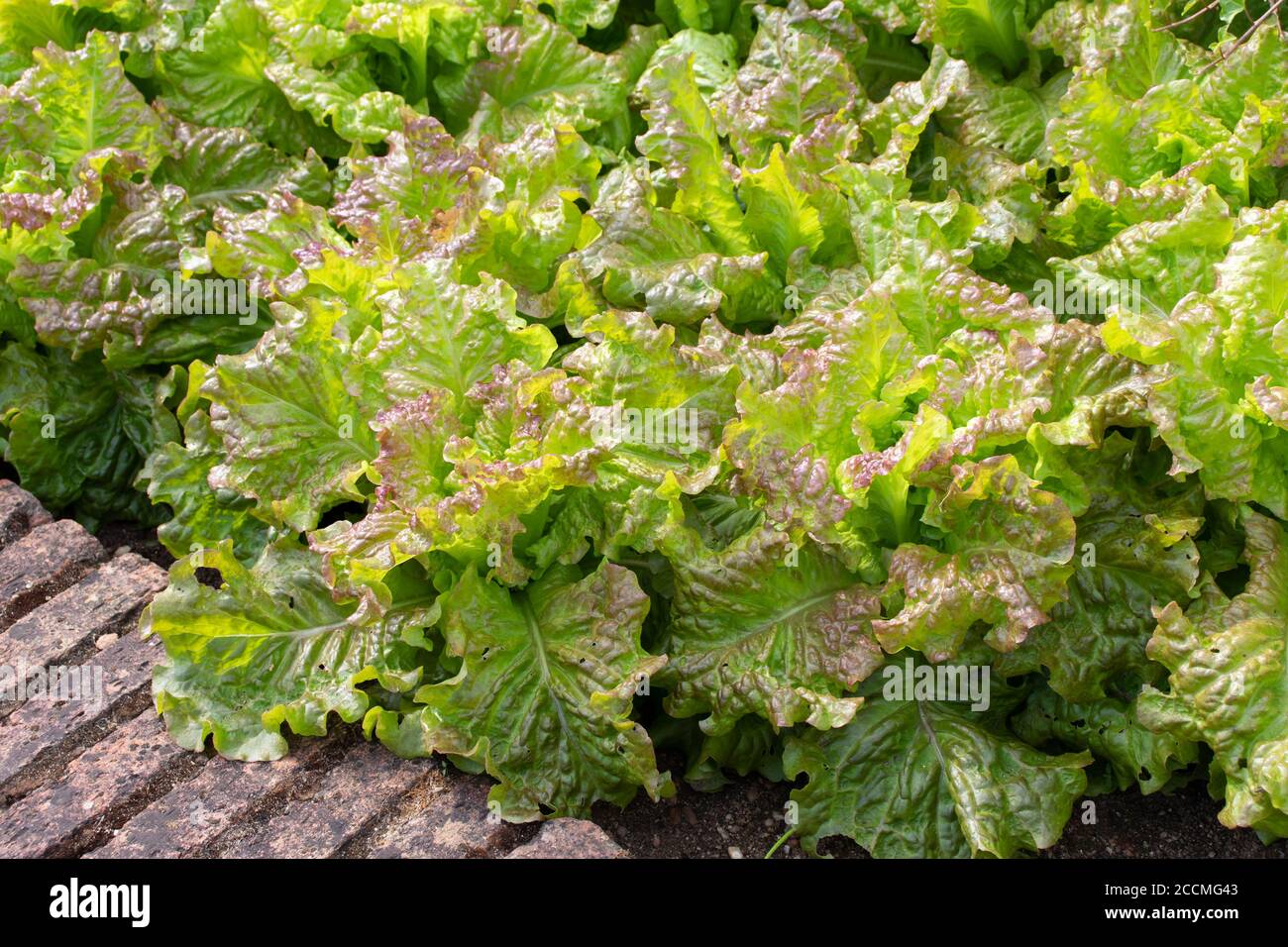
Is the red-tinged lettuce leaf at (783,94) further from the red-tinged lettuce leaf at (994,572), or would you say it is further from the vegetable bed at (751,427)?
the red-tinged lettuce leaf at (994,572)

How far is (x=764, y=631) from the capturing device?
133 inches

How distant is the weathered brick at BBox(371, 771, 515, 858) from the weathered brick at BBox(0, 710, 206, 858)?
599 mm

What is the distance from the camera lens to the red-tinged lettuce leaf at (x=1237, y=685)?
3.02 m

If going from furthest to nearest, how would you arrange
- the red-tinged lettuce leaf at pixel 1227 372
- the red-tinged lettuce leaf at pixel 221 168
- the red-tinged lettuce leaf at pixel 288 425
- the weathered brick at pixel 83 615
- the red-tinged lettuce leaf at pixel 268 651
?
the red-tinged lettuce leaf at pixel 221 168, the red-tinged lettuce leaf at pixel 288 425, the weathered brick at pixel 83 615, the red-tinged lettuce leaf at pixel 268 651, the red-tinged lettuce leaf at pixel 1227 372

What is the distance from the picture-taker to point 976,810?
3.20 meters

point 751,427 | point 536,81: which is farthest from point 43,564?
point 536,81

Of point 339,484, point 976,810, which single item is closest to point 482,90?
point 339,484

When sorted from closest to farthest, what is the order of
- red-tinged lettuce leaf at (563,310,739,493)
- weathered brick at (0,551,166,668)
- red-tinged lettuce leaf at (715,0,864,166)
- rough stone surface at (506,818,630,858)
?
1. rough stone surface at (506,818,630,858)
2. red-tinged lettuce leaf at (563,310,739,493)
3. weathered brick at (0,551,166,668)
4. red-tinged lettuce leaf at (715,0,864,166)

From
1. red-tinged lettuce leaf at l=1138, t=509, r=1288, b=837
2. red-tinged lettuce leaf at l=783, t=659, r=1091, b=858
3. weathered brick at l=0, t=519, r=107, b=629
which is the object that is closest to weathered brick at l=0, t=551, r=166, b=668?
→ weathered brick at l=0, t=519, r=107, b=629

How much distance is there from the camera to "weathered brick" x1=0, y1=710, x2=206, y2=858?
10.1 ft

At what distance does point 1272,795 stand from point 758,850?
3.88ft

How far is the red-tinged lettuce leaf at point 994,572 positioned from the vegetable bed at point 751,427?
0.01 m

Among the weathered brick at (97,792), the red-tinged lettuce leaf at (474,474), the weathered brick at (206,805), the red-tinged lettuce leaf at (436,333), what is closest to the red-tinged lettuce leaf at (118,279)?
the red-tinged lettuce leaf at (436,333)

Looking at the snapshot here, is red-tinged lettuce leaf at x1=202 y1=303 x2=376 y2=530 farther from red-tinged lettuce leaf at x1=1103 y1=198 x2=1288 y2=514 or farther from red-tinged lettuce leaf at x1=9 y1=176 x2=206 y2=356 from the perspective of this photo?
red-tinged lettuce leaf at x1=1103 y1=198 x2=1288 y2=514
